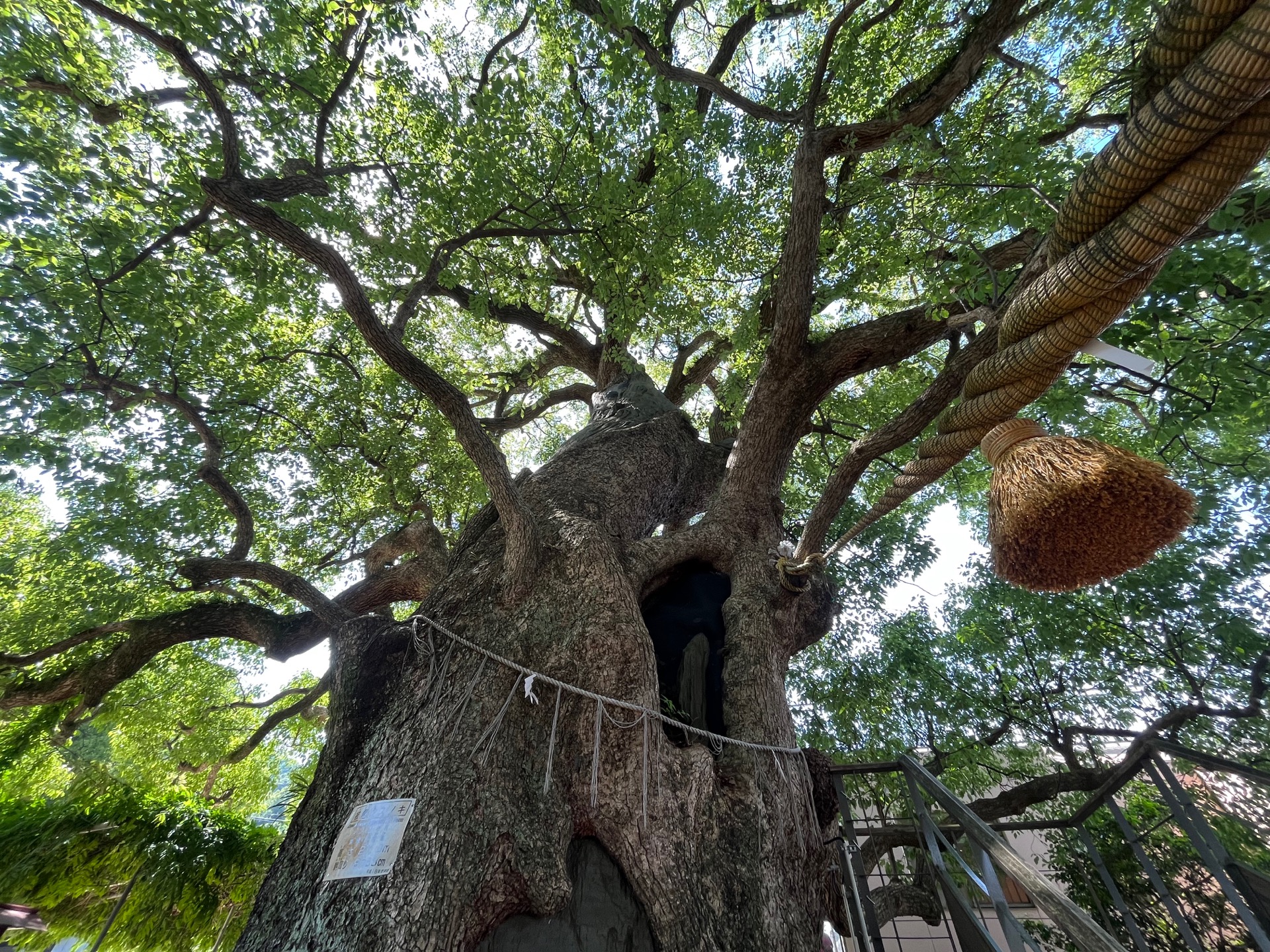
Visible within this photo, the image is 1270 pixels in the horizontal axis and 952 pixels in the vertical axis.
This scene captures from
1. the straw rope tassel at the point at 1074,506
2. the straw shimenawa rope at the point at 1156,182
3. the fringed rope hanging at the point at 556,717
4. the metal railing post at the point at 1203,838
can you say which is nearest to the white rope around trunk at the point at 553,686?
the fringed rope hanging at the point at 556,717

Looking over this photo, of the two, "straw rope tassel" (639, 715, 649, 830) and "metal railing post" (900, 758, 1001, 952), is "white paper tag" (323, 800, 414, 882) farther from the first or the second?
"metal railing post" (900, 758, 1001, 952)

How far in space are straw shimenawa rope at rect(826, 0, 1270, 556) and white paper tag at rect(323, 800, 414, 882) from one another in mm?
2445

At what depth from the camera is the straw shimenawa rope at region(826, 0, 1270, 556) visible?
87 centimetres

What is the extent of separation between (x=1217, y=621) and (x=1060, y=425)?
2.56 m

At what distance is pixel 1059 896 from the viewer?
1.63 meters

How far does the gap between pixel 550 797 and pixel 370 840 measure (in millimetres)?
→ 652

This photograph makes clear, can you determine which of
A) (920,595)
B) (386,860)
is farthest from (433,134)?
(920,595)

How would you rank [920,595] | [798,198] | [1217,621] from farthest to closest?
[920,595] → [1217,621] → [798,198]

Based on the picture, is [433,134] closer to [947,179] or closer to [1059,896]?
[947,179]

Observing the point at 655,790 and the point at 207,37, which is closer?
the point at 655,790

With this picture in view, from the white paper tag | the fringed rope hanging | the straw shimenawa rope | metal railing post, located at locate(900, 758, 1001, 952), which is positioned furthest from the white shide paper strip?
the white paper tag

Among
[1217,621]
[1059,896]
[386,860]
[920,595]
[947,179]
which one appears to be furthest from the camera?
[920,595]

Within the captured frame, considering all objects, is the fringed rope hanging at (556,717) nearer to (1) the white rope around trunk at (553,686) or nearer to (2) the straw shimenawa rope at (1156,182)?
(1) the white rope around trunk at (553,686)

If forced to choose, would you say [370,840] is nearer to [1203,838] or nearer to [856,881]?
[856,881]
